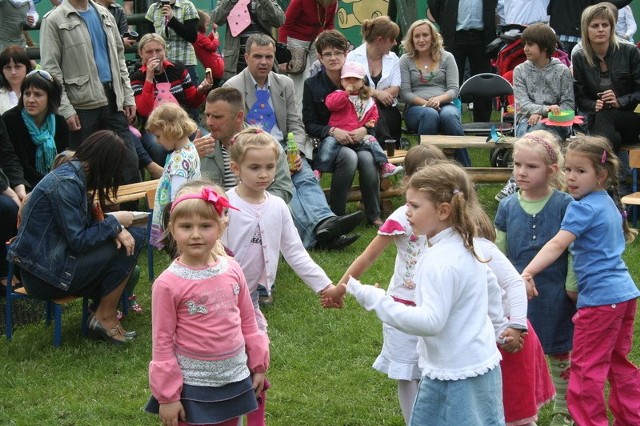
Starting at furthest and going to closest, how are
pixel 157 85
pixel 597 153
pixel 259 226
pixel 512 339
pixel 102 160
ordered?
pixel 157 85, pixel 102 160, pixel 597 153, pixel 259 226, pixel 512 339

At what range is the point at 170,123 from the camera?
21.8 ft

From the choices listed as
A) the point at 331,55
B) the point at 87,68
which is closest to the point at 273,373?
the point at 87,68

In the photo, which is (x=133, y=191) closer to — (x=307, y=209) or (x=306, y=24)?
(x=307, y=209)

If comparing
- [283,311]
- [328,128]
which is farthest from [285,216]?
[328,128]

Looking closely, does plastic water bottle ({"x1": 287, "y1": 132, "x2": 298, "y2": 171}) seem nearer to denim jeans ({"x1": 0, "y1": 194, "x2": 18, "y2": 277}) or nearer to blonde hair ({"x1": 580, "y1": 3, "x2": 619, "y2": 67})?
denim jeans ({"x1": 0, "y1": 194, "x2": 18, "y2": 277})

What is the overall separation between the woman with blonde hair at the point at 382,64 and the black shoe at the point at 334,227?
167cm

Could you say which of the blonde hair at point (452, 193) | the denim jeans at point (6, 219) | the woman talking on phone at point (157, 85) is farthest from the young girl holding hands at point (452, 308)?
the woman talking on phone at point (157, 85)

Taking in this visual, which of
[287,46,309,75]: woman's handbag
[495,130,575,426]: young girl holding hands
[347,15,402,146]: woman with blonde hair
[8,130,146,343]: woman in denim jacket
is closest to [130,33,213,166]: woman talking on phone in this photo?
[287,46,309,75]: woman's handbag

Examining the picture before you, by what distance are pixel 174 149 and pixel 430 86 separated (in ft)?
13.0

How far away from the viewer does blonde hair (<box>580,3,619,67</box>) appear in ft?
29.1

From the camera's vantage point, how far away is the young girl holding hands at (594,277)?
4621 mm

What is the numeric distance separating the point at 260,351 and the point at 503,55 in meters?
7.98

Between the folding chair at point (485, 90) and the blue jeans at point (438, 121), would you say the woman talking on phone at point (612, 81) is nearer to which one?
the blue jeans at point (438, 121)

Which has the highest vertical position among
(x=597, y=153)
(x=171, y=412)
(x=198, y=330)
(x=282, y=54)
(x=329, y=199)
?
(x=597, y=153)
